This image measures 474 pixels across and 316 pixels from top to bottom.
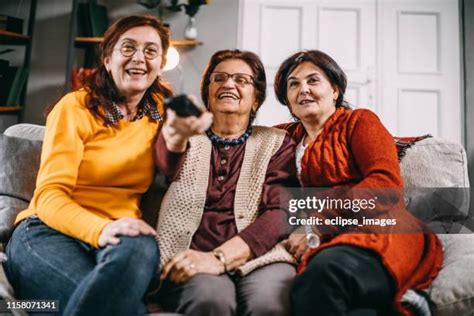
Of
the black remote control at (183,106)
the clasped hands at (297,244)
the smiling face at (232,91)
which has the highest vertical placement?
the smiling face at (232,91)

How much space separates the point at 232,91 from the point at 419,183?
1.91 feet

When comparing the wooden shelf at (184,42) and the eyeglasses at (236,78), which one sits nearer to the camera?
the eyeglasses at (236,78)

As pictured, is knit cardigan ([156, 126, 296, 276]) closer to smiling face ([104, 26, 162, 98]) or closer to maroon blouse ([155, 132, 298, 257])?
maroon blouse ([155, 132, 298, 257])

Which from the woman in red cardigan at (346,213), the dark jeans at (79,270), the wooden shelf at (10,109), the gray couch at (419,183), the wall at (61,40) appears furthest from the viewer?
the wall at (61,40)

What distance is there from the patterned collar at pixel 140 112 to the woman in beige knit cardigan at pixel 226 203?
116 millimetres

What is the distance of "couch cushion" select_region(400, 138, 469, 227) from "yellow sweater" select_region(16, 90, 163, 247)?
0.72 metres

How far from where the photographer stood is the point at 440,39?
10.3 ft

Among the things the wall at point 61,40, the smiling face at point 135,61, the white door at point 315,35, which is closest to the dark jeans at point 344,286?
the smiling face at point 135,61

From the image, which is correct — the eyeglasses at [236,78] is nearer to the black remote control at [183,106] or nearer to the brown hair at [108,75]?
the brown hair at [108,75]

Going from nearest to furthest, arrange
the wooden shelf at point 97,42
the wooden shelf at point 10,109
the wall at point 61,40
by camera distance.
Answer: the wooden shelf at point 10,109 < the wooden shelf at point 97,42 < the wall at point 61,40

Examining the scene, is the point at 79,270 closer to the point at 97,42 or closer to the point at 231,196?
the point at 231,196

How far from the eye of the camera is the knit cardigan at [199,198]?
1.07 meters

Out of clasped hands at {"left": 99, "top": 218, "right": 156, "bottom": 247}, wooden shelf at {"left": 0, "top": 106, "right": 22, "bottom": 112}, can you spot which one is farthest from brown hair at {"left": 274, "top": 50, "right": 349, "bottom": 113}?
wooden shelf at {"left": 0, "top": 106, "right": 22, "bottom": 112}

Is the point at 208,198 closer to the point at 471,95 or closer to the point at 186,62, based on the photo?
the point at 186,62
